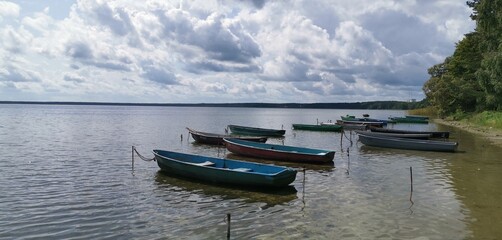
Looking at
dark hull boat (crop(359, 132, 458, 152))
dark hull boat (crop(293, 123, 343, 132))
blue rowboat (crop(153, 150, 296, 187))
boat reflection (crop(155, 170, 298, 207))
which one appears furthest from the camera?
dark hull boat (crop(293, 123, 343, 132))

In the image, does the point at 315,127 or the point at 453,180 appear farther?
the point at 315,127

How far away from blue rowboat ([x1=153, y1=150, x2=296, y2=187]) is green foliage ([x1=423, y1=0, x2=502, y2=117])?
26.0 meters

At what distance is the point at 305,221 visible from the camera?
496 inches

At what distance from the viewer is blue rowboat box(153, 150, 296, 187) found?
16266 millimetres

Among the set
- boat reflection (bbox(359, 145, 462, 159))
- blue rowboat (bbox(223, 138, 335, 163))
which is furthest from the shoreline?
blue rowboat (bbox(223, 138, 335, 163))

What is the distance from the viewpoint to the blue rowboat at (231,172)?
16266 millimetres

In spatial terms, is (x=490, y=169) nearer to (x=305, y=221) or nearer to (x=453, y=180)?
→ (x=453, y=180)

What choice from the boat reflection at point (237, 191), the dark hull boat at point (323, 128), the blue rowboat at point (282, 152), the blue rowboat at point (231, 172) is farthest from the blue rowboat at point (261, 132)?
the boat reflection at point (237, 191)

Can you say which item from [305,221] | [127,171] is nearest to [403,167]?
[305,221]

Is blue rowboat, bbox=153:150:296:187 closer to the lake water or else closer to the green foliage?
the lake water

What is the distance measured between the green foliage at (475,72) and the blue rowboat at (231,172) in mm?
25985

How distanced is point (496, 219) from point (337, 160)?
14001 millimetres

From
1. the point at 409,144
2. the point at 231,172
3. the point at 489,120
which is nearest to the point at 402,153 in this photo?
the point at 409,144

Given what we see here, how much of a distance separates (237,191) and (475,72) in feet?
128
